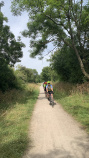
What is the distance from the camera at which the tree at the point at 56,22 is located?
1159 cm

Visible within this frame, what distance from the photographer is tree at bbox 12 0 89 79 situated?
11.6 meters

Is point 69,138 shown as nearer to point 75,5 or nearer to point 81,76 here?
point 81,76

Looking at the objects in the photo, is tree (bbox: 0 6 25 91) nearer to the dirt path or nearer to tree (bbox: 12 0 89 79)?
tree (bbox: 12 0 89 79)

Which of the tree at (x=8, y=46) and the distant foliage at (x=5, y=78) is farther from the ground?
the tree at (x=8, y=46)

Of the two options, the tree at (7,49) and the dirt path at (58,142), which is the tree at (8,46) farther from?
the dirt path at (58,142)

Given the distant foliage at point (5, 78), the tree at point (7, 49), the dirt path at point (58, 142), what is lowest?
the dirt path at point (58, 142)

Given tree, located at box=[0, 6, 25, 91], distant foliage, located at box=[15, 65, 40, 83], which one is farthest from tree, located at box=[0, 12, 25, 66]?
distant foliage, located at box=[15, 65, 40, 83]

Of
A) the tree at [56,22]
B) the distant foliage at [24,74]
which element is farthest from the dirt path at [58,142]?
the distant foliage at [24,74]

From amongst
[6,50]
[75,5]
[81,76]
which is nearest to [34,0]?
[75,5]

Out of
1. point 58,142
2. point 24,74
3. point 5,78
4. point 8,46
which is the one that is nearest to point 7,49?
point 8,46

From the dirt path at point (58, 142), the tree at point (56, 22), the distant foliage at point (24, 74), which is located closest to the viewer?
the dirt path at point (58, 142)

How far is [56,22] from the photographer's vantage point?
43.5 feet

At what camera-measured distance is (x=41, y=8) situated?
12188 millimetres

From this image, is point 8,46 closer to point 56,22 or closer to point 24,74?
point 56,22
